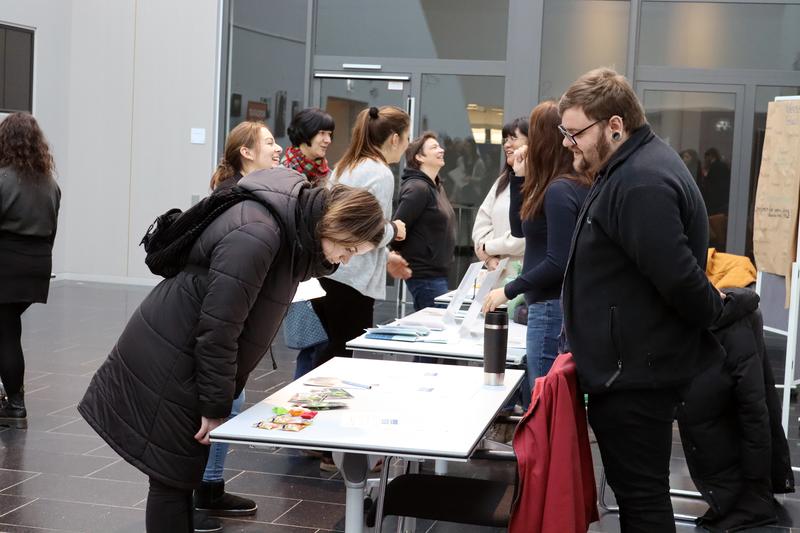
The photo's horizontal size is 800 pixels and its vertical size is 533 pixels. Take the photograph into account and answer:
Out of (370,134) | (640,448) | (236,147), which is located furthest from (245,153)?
(640,448)

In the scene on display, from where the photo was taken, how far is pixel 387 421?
281 cm

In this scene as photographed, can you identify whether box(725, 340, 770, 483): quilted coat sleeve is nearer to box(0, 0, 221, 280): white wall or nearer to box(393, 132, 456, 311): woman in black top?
box(393, 132, 456, 311): woman in black top

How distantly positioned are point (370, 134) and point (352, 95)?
631cm

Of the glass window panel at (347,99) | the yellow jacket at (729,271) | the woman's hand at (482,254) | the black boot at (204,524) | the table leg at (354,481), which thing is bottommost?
the black boot at (204,524)

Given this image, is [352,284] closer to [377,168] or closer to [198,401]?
[377,168]

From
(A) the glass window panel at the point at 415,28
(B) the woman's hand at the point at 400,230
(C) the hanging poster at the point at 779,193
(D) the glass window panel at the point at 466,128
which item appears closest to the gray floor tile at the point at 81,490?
(B) the woman's hand at the point at 400,230

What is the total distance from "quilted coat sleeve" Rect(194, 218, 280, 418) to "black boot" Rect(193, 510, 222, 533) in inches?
51.2

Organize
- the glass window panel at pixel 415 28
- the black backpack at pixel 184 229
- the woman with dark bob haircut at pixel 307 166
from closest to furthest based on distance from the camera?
the black backpack at pixel 184 229 → the woman with dark bob haircut at pixel 307 166 → the glass window panel at pixel 415 28

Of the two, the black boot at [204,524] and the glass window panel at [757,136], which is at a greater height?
the glass window panel at [757,136]

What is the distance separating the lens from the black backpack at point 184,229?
284 cm

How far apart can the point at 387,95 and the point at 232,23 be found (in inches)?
73.4

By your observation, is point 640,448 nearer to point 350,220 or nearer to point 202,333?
point 350,220

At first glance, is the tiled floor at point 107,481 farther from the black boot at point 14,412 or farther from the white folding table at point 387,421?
the white folding table at point 387,421

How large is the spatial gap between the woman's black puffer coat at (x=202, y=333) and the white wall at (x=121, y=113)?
334 inches
